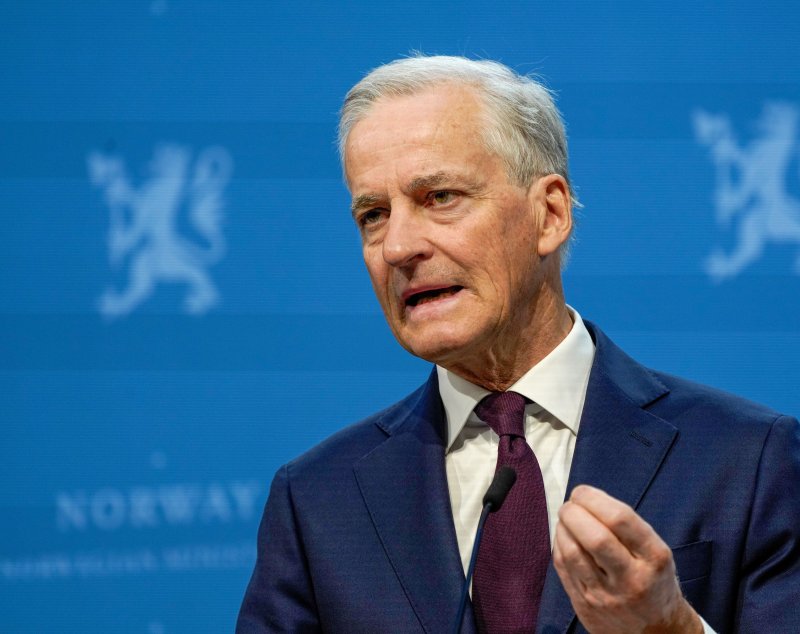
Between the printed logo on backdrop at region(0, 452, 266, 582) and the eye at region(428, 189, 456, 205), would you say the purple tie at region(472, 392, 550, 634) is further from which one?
the printed logo on backdrop at region(0, 452, 266, 582)

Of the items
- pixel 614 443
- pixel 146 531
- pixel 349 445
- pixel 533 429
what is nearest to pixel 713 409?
pixel 614 443

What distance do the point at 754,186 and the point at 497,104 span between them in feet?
3.09

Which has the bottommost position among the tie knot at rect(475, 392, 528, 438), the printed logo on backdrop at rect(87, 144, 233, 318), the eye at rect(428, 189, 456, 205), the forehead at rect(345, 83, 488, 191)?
the tie knot at rect(475, 392, 528, 438)

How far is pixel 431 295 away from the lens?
69.4 inches

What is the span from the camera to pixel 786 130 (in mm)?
2508

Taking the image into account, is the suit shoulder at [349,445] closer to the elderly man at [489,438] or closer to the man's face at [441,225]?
the elderly man at [489,438]

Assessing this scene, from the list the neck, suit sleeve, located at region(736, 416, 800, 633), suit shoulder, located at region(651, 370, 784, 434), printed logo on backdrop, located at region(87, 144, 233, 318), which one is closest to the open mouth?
the neck

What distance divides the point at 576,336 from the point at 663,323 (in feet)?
2.28

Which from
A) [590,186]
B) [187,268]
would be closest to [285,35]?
[187,268]

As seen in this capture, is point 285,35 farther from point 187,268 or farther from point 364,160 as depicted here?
point 364,160

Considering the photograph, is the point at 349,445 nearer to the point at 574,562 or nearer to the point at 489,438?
the point at 489,438

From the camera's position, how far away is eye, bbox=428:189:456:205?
1.76m

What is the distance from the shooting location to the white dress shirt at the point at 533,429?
1769mm

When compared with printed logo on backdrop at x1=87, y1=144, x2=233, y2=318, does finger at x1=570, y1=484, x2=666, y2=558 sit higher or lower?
lower
